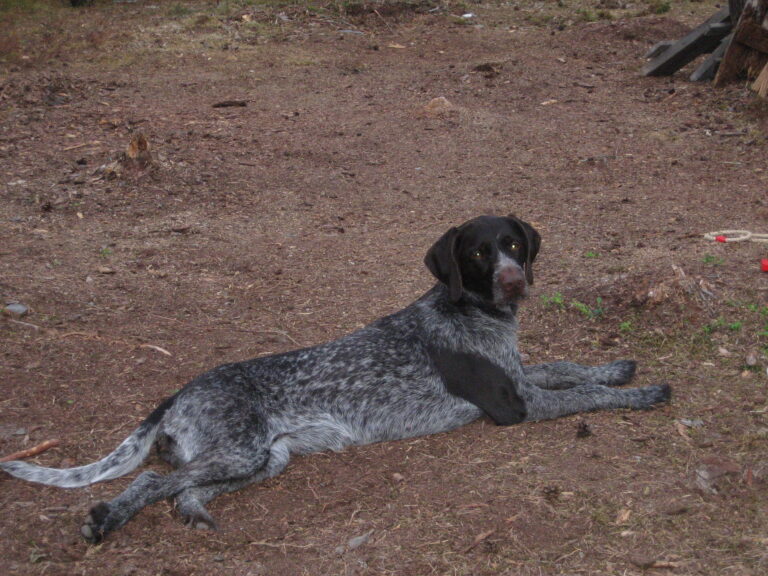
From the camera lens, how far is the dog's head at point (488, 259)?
17.6 ft

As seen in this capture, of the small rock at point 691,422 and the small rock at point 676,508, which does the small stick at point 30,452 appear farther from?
the small rock at point 691,422

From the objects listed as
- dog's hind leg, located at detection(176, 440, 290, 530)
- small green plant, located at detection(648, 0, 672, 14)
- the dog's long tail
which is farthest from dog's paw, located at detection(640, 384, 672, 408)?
small green plant, located at detection(648, 0, 672, 14)

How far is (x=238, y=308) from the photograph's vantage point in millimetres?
7500

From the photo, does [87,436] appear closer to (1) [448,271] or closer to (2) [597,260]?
(1) [448,271]

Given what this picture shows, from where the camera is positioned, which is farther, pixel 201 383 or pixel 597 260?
pixel 597 260

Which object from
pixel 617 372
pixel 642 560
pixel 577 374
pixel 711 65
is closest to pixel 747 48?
pixel 711 65

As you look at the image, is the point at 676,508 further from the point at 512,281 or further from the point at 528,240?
the point at 528,240

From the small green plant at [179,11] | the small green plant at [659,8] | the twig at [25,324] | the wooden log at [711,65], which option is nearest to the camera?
the twig at [25,324]

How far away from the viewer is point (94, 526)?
429 centimetres

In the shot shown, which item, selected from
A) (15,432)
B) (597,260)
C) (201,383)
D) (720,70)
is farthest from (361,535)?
(720,70)

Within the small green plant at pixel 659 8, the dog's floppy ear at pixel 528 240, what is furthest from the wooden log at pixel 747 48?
the dog's floppy ear at pixel 528 240

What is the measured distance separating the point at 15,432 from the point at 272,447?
5.58 feet

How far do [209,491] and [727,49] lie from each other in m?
10.9

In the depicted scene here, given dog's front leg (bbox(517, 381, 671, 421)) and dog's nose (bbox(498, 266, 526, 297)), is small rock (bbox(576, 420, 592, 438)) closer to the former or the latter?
dog's front leg (bbox(517, 381, 671, 421))
